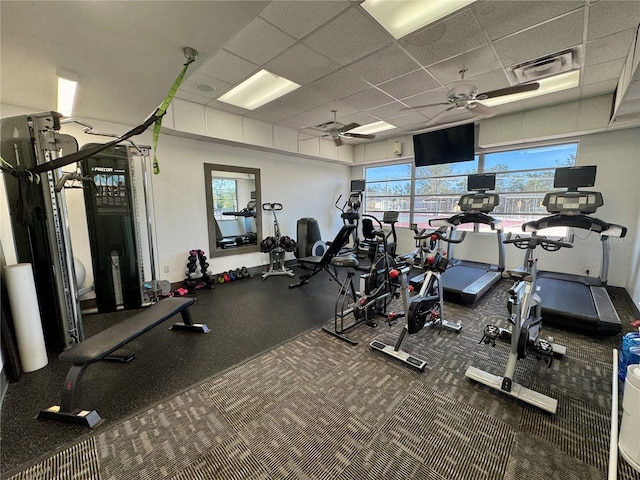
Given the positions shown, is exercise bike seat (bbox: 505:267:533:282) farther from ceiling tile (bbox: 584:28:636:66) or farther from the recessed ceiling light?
the recessed ceiling light

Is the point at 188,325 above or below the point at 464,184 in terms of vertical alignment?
below

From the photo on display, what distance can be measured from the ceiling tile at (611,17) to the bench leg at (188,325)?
16.3 ft

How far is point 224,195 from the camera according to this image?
5492 millimetres

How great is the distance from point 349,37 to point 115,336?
356cm

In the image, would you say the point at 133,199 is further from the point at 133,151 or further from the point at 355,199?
the point at 355,199

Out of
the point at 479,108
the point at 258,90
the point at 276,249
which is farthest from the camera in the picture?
the point at 276,249

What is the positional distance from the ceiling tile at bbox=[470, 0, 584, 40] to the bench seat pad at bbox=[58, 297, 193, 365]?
408 centimetres

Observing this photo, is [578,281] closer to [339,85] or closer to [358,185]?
[358,185]

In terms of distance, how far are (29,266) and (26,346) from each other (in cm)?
72

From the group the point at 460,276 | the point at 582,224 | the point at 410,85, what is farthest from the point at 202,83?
the point at 582,224

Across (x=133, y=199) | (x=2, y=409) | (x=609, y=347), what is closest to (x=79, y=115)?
(x=133, y=199)

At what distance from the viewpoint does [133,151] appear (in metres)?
3.90

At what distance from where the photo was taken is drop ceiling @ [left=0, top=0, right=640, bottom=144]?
180cm

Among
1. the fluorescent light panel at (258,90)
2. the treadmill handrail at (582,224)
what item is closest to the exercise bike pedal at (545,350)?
the treadmill handrail at (582,224)
